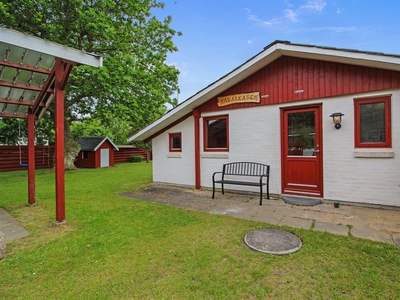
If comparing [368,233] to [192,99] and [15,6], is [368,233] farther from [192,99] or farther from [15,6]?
[15,6]

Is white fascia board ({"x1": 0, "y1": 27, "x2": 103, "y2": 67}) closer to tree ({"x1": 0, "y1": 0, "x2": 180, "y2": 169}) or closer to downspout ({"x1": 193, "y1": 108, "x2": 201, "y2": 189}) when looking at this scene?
downspout ({"x1": 193, "y1": 108, "x2": 201, "y2": 189})

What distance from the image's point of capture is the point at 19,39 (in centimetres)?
317

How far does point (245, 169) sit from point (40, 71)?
5.50 m

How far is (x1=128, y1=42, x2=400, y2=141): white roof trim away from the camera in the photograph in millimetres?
4246

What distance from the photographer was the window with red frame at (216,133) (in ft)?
22.3

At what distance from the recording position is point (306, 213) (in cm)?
440

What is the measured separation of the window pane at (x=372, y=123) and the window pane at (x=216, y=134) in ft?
11.7

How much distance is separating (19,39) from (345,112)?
6.49m

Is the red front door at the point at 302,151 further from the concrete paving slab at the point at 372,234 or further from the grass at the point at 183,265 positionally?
the grass at the point at 183,265

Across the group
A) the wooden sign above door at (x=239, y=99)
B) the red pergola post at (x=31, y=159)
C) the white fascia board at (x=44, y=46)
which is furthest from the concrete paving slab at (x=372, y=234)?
the red pergola post at (x=31, y=159)

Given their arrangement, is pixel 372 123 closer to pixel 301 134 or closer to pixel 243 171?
pixel 301 134

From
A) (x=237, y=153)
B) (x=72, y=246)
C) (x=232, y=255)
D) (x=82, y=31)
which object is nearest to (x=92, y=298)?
(x=72, y=246)

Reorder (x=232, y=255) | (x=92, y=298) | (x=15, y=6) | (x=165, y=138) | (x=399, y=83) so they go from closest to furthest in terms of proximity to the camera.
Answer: (x=92, y=298) < (x=232, y=255) < (x=399, y=83) < (x=165, y=138) < (x=15, y=6)

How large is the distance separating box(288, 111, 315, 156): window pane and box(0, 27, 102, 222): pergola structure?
485cm
